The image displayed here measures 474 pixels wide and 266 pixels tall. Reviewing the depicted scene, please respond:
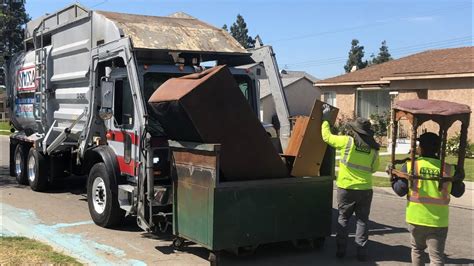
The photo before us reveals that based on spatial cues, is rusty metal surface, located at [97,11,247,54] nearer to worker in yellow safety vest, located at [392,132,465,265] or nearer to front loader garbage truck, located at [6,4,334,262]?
front loader garbage truck, located at [6,4,334,262]

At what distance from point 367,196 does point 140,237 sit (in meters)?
3.05

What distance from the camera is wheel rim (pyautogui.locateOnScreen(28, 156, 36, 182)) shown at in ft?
36.1

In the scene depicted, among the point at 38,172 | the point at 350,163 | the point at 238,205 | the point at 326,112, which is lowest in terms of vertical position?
the point at 38,172

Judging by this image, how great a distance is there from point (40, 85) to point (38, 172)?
69.4 inches

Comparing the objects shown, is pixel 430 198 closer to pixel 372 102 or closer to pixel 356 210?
pixel 356 210

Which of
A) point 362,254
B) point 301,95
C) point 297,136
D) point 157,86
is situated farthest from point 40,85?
point 301,95

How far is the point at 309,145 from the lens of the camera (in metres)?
6.14

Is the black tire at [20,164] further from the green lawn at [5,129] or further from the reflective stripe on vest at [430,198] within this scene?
the green lawn at [5,129]

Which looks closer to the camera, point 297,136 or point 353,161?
point 353,161

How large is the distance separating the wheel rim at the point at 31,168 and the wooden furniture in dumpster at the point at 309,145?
22.3ft

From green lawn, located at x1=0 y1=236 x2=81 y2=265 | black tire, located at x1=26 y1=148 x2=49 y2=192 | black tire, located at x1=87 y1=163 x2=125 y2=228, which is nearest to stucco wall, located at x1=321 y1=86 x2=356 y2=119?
black tire, located at x1=26 y1=148 x2=49 y2=192

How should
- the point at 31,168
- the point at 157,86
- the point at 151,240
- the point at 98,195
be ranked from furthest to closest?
the point at 31,168
the point at 98,195
the point at 157,86
the point at 151,240

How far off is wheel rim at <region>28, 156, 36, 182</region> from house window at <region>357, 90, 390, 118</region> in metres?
17.2

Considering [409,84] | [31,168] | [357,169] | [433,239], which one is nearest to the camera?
[433,239]
